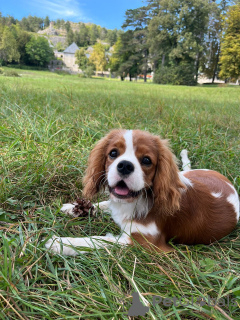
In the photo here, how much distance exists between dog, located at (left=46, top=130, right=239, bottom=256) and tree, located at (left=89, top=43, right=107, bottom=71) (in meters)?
62.2

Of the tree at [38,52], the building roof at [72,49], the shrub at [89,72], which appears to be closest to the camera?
the shrub at [89,72]

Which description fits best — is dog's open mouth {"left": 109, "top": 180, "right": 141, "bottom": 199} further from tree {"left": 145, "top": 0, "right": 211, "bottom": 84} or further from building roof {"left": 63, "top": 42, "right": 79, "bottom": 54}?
building roof {"left": 63, "top": 42, "right": 79, "bottom": 54}

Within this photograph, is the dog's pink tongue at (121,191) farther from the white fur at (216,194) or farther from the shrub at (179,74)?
the shrub at (179,74)

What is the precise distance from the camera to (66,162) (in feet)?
9.27

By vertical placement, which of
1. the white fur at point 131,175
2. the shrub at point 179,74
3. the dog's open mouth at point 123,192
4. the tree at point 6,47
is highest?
the tree at point 6,47

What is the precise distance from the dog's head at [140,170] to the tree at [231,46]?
4042cm

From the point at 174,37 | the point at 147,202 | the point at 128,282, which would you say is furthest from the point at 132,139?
the point at 174,37

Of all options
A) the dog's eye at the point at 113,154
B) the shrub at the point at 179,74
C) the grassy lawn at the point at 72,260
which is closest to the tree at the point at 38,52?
the shrub at the point at 179,74

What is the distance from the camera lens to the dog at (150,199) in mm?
1757

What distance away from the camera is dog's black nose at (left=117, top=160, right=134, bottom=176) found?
1682 mm

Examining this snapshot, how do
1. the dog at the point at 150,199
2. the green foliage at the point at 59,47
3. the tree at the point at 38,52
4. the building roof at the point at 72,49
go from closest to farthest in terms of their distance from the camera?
the dog at the point at 150,199 → the tree at the point at 38,52 → the building roof at the point at 72,49 → the green foliage at the point at 59,47

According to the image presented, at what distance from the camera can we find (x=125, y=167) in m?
1.68

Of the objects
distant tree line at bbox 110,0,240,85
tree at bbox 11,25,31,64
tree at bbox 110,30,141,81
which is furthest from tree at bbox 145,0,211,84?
tree at bbox 11,25,31,64

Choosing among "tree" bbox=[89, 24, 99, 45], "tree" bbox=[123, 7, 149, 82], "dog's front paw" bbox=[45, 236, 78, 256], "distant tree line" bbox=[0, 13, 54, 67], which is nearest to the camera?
"dog's front paw" bbox=[45, 236, 78, 256]
